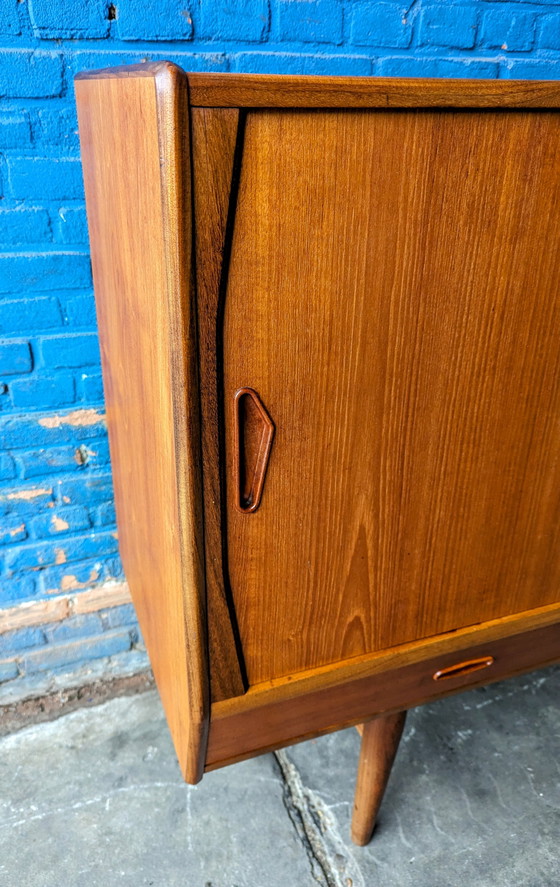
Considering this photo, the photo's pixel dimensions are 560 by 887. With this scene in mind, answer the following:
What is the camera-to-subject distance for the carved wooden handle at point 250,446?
68 cm

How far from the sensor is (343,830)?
Result: 1285mm

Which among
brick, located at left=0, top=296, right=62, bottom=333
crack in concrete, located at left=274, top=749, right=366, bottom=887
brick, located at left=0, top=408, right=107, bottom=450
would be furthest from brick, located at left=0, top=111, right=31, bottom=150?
crack in concrete, located at left=274, top=749, right=366, bottom=887

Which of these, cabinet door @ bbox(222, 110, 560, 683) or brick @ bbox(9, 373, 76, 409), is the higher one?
cabinet door @ bbox(222, 110, 560, 683)

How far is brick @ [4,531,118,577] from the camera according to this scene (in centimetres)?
137

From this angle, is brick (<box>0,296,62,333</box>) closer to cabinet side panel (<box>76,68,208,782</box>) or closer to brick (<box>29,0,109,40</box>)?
cabinet side panel (<box>76,68,208,782</box>)

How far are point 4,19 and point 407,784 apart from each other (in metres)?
1.51

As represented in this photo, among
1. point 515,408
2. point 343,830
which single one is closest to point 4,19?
point 515,408

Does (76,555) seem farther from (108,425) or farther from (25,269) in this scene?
(25,269)

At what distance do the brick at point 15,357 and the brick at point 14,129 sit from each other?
0.32m

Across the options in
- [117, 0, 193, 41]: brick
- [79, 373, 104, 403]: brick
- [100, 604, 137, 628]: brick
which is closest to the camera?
[117, 0, 193, 41]: brick

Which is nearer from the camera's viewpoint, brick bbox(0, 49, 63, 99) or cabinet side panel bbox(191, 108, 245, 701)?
cabinet side panel bbox(191, 108, 245, 701)

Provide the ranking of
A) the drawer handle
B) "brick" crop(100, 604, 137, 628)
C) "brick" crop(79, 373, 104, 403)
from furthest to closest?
"brick" crop(100, 604, 137, 628), "brick" crop(79, 373, 104, 403), the drawer handle

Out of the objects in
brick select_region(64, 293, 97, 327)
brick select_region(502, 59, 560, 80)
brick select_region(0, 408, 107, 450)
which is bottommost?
brick select_region(0, 408, 107, 450)

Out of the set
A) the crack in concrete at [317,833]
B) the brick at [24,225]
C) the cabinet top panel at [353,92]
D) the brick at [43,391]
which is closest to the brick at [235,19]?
the brick at [24,225]
